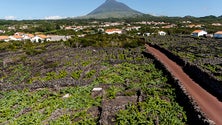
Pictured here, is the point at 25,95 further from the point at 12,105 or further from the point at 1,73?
the point at 1,73

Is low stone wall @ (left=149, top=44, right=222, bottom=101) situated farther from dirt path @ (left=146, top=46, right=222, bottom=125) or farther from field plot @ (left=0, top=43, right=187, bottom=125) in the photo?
field plot @ (left=0, top=43, right=187, bottom=125)

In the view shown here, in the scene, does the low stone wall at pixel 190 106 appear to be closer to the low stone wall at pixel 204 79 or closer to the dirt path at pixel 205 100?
the dirt path at pixel 205 100

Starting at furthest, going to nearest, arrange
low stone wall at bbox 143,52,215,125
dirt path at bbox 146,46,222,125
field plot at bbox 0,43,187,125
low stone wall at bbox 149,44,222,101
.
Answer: low stone wall at bbox 149,44,222,101 → field plot at bbox 0,43,187,125 → dirt path at bbox 146,46,222,125 → low stone wall at bbox 143,52,215,125

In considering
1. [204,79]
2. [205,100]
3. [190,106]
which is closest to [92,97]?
[190,106]

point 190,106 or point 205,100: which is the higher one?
point 190,106

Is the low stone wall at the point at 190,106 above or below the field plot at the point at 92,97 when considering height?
above

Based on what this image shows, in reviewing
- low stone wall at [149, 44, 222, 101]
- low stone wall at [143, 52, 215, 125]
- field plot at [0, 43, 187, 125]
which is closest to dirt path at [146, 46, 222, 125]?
low stone wall at [149, 44, 222, 101]

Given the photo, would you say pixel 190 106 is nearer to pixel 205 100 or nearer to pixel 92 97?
pixel 205 100

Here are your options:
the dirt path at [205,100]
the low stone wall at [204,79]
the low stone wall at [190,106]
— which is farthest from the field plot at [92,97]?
the low stone wall at [204,79]
